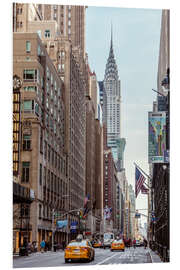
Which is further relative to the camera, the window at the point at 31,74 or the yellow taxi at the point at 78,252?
the window at the point at 31,74

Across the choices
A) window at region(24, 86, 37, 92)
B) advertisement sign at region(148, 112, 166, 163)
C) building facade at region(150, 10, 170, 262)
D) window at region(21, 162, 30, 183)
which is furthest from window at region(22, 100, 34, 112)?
advertisement sign at region(148, 112, 166, 163)

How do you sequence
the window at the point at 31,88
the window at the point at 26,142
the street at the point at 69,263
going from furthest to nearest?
the window at the point at 31,88 < the window at the point at 26,142 < the street at the point at 69,263

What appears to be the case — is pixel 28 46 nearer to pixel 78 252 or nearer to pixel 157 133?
pixel 157 133

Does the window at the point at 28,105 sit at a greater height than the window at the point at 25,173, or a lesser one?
greater

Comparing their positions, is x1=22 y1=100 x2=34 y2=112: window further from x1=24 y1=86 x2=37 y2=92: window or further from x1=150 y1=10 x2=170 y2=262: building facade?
x1=150 y1=10 x2=170 y2=262: building facade

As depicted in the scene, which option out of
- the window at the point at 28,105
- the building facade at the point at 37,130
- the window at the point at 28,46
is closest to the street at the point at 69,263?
the building facade at the point at 37,130

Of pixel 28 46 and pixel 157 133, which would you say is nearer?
pixel 157 133

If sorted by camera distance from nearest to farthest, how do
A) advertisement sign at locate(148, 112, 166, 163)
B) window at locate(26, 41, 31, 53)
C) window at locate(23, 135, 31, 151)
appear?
advertisement sign at locate(148, 112, 166, 163), window at locate(23, 135, 31, 151), window at locate(26, 41, 31, 53)

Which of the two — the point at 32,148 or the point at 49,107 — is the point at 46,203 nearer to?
the point at 32,148

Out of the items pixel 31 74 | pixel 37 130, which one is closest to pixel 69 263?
pixel 37 130

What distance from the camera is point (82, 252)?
30984 mm

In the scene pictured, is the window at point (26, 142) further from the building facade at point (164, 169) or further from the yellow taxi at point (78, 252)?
the yellow taxi at point (78, 252)
